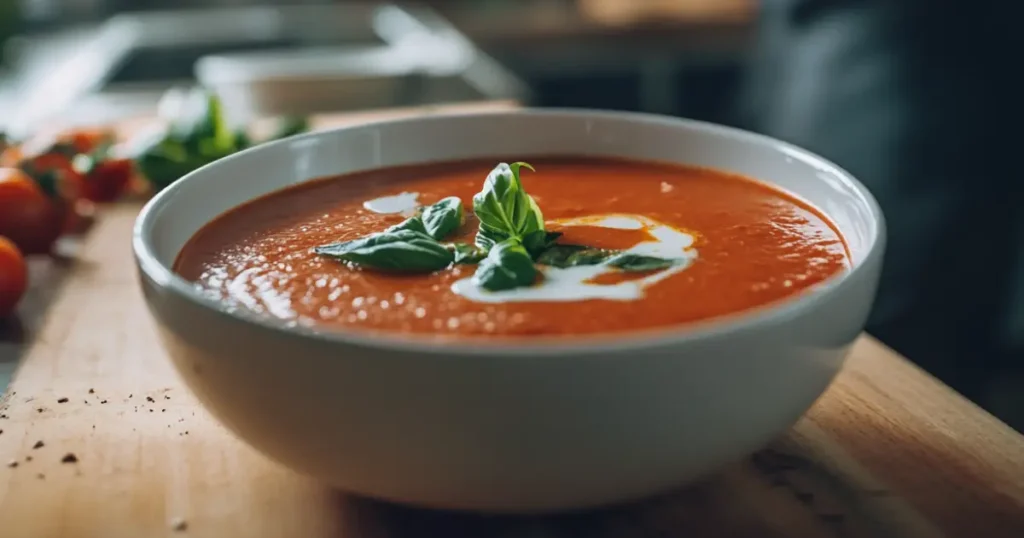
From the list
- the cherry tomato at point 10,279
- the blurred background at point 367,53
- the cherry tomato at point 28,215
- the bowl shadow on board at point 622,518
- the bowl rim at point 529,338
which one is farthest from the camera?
the blurred background at point 367,53

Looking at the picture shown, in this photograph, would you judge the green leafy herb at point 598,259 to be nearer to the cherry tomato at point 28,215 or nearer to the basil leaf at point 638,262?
the basil leaf at point 638,262

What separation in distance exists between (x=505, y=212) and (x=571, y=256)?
0.29 ft

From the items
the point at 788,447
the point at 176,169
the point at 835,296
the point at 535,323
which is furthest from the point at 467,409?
the point at 176,169

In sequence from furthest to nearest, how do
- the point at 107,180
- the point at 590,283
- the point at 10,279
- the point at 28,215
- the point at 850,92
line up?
the point at 850,92 → the point at 107,180 → the point at 28,215 → the point at 10,279 → the point at 590,283

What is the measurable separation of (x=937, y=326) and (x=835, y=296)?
2.07 meters

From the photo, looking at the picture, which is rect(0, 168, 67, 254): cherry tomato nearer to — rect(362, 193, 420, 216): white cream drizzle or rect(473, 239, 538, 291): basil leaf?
rect(362, 193, 420, 216): white cream drizzle

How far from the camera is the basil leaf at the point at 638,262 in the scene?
3.69ft

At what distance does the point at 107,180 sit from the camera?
7.13 feet

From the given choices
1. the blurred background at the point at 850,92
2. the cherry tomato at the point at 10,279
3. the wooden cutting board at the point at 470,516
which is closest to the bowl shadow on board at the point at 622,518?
the wooden cutting board at the point at 470,516

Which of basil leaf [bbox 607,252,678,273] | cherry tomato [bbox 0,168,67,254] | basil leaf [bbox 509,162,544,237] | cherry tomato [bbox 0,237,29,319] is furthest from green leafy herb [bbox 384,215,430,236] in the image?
cherry tomato [bbox 0,168,67,254]

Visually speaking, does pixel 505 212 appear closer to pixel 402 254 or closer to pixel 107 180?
pixel 402 254

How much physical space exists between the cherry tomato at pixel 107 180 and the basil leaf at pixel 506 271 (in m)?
1.34

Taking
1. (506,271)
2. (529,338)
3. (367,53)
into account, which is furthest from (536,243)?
(367,53)

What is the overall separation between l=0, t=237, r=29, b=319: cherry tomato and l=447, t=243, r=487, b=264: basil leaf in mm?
791
